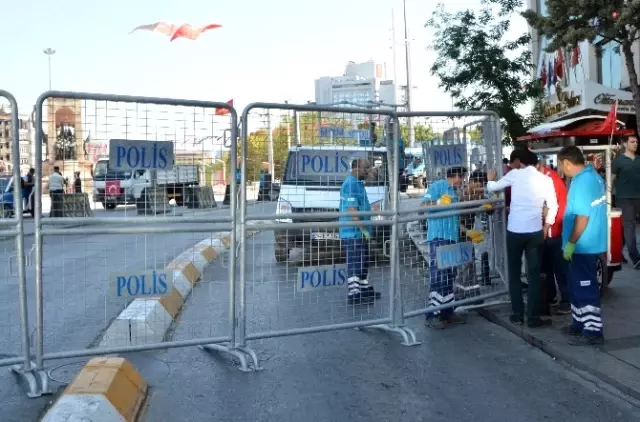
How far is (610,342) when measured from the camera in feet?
20.3

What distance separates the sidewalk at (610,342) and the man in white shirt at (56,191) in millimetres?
4272

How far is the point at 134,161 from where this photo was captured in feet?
18.2

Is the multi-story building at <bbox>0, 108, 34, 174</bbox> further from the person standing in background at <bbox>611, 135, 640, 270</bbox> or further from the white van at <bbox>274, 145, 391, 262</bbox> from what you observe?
the person standing in background at <bbox>611, 135, 640, 270</bbox>

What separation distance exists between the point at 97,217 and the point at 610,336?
14.9 feet

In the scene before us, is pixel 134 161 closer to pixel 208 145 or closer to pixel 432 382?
pixel 208 145

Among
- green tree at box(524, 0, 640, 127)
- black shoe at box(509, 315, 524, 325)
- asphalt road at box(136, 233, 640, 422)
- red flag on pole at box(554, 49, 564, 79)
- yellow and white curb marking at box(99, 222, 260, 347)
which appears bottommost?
asphalt road at box(136, 233, 640, 422)

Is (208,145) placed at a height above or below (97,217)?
above

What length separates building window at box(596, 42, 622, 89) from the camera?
20109 mm

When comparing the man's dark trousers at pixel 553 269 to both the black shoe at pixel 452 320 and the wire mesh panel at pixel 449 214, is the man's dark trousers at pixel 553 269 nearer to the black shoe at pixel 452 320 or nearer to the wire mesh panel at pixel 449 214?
the wire mesh panel at pixel 449 214

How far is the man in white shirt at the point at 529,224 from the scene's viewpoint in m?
6.76

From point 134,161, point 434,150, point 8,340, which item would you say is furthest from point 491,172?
point 8,340

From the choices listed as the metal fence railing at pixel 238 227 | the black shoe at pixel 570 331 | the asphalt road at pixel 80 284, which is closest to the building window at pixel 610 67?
the metal fence railing at pixel 238 227

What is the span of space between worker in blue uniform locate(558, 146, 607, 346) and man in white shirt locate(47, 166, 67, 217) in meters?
4.24

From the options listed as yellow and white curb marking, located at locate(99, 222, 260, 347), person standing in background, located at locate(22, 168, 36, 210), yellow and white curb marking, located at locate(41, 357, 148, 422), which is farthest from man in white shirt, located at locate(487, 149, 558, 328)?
person standing in background, located at locate(22, 168, 36, 210)
